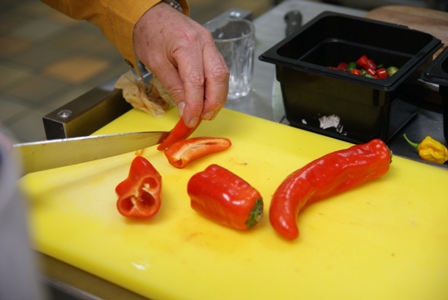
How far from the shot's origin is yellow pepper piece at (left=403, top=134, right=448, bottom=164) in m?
1.09

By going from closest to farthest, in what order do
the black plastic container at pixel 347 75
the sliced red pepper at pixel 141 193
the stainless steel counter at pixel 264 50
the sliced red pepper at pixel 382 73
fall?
the sliced red pepper at pixel 141 193, the black plastic container at pixel 347 75, the sliced red pepper at pixel 382 73, the stainless steel counter at pixel 264 50

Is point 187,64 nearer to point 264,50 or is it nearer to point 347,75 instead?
point 347,75

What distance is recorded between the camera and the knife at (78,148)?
3.18ft

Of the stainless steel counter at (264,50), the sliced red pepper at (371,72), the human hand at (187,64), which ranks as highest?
the human hand at (187,64)

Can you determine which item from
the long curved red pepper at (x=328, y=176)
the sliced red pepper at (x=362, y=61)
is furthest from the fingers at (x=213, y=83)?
the sliced red pepper at (x=362, y=61)

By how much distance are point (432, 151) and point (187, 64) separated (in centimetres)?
49

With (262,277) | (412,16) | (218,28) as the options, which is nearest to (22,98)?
(218,28)

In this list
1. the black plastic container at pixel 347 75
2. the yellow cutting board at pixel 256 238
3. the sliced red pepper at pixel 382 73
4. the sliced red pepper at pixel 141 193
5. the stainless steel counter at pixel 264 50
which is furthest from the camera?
the stainless steel counter at pixel 264 50

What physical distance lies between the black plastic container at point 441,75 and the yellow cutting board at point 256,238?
125mm

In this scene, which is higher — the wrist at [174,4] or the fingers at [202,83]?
the wrist at [174,4]

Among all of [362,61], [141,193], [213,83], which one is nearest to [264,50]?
[362,61]

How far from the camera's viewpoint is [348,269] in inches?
33.1

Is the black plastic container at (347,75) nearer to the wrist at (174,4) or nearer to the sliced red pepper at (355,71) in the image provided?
the sliced red pepper at (355,71)

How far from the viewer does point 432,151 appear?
1.10 meters
